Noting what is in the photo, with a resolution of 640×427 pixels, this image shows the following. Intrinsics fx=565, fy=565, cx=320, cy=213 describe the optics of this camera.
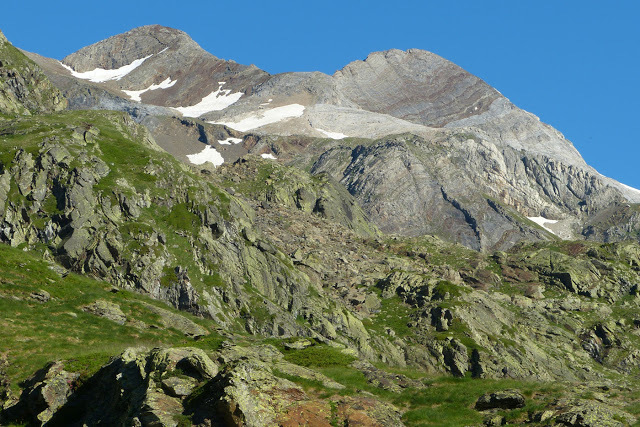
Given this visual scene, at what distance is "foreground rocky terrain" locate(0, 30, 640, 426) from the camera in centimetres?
2714

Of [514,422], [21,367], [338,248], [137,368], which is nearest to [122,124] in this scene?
[338,248]

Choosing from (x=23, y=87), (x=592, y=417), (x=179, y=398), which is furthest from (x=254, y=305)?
(x=23, y=87)

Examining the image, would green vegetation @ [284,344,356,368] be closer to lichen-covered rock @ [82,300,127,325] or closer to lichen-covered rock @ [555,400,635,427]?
lichen-covered rock @ [555,400,635,427]

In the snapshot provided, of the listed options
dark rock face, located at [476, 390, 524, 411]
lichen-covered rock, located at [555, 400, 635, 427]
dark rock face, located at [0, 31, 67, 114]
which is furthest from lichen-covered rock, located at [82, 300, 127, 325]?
dark rock face, located at [0, 31, 67, 114]

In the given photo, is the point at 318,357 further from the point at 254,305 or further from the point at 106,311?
the point at 254,305

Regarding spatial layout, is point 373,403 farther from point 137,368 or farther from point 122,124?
point 122,124

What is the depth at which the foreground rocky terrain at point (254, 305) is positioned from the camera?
2714cm

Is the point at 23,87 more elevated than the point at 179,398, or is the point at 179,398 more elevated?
the point at 23,87

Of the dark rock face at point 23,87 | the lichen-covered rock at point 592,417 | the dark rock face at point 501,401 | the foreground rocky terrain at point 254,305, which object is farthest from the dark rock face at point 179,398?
the dark rock face at point 23,87

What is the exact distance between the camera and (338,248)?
13738 centimetres

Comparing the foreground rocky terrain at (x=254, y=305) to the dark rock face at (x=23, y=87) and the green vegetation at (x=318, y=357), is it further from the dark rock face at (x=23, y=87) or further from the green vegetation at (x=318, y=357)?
the dark rock face at (x=23, y=87)

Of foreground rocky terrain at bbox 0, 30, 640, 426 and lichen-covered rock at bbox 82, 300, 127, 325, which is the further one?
lichen-covered rock at bbox 82, 300, 127, 325

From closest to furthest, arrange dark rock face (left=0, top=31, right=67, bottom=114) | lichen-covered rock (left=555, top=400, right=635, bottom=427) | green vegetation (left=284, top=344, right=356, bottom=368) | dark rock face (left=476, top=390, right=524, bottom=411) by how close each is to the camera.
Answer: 1. lichen-covered rock (left=555, top=400, right=635, bottom=427)
2. dark rock face (left=476, top=390, right=524, bottom=411)
3. green vegetation (left=284, top=344, right=356, bottom=368)
4. dark rock face (left=0, top=31, right=67, bottom=114)

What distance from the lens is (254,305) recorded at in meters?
80.8
